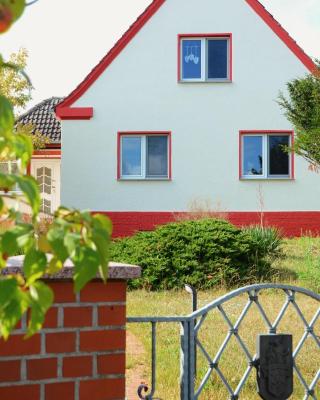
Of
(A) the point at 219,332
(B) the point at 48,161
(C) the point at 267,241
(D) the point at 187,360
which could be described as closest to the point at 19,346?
(D) the point at 187,360

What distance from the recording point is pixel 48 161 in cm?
2423

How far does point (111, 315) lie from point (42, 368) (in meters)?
0.32

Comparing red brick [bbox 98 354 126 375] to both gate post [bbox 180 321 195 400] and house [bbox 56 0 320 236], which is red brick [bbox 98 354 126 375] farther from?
house [bbox 56 0 320 236]

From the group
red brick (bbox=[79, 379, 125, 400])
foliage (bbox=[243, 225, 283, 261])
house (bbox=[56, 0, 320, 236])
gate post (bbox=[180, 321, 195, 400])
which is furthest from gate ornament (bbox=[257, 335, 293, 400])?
house (bbox=[56, 0, 320, 236])

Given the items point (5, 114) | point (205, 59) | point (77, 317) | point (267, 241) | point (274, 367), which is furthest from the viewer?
point (205, 59)

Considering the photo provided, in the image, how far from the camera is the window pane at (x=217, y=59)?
1917 centimetres

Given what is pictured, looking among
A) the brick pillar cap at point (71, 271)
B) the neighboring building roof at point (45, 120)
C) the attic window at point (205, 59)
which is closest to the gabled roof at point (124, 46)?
the attic window at point (205, 59)

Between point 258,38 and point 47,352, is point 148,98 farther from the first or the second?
point 47,352

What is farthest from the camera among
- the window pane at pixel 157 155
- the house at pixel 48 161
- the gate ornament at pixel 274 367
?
the house at pixel 48 161

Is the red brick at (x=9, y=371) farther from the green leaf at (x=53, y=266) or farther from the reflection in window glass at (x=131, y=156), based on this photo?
the reflection in window glass at (x=131, y=156)

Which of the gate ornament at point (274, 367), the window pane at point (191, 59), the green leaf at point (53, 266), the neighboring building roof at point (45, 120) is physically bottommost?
the gate ornament at point (274, 367)

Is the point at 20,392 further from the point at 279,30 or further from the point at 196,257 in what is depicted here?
the point at 279,30

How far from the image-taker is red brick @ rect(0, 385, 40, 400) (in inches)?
105

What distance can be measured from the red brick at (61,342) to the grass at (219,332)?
241cm
